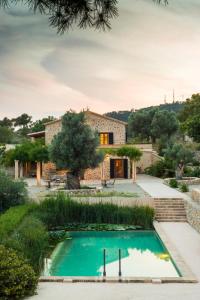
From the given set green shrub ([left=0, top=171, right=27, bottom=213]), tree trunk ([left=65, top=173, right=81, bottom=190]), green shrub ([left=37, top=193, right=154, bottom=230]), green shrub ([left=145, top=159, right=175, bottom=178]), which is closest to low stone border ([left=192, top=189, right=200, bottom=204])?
green shrub ([left=37, top=193, right=154, bottom=230])

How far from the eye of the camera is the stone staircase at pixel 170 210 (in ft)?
65.4

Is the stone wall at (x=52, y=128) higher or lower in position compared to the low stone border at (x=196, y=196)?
higher

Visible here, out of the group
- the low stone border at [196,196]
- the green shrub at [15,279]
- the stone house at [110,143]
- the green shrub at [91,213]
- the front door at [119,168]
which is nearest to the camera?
the green shrub at [15,279]

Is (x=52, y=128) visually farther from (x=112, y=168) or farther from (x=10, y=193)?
(x=10, y=193)

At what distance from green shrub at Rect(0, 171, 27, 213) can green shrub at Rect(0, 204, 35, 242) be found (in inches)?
37.8

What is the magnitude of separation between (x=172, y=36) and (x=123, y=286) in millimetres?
9384

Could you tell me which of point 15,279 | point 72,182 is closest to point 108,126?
point 72,182

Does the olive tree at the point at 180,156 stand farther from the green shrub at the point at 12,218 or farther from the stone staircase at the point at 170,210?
the green shrub at the point at 12,218

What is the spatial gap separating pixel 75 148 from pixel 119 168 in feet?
36.1

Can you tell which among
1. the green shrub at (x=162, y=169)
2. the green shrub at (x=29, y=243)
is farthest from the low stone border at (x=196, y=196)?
the green shrub at (x=162, y=169)

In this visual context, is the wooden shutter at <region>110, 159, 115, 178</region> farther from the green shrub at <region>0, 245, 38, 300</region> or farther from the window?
the green shrub at <region>0, 245, 38, 300</region>

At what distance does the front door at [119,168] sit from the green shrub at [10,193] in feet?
54.2

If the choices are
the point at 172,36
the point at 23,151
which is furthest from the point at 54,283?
the point at 23,151

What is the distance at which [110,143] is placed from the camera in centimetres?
3741
